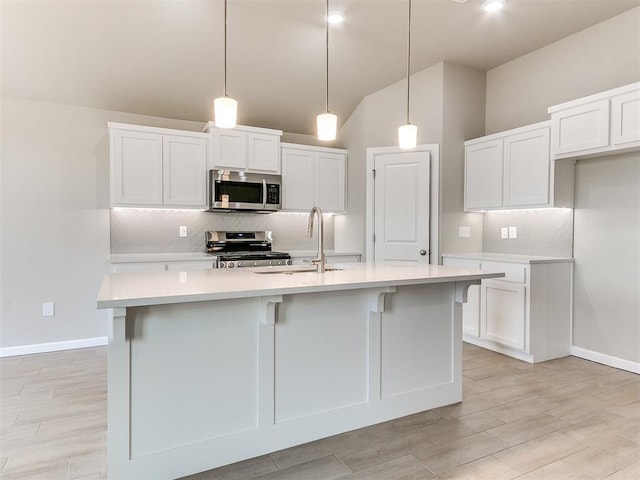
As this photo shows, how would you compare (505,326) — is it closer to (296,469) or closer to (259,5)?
(296,469)

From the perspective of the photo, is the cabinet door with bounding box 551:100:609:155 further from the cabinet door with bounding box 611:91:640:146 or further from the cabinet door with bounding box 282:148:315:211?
the cabinet door with bounding box 282:148:315:211

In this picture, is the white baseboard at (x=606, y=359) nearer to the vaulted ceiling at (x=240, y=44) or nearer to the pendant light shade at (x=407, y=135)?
the pendant light shade at (x=407, y=135)

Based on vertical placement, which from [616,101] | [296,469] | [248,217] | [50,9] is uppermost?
[50,9]

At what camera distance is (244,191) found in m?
4.39

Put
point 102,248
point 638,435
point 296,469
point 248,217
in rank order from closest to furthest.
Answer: point 296,469, point 638,435, point 102,248, point 248,217

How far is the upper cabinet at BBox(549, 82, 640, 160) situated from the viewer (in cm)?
305

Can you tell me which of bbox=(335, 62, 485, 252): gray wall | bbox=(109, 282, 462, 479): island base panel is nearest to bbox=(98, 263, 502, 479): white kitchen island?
bbox=(109, 282, 462, 479): island base panel

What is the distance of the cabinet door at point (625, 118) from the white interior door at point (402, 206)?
1654 millimetres

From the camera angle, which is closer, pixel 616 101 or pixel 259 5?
pixel 616 101

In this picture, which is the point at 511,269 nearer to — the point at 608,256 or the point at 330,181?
the point at 608,256

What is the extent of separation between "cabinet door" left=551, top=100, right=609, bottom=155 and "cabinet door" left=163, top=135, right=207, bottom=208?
11.1ft

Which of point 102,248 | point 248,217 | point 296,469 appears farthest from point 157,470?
point 248,217

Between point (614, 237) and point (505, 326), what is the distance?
1.19m

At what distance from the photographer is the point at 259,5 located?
335 centimetres
